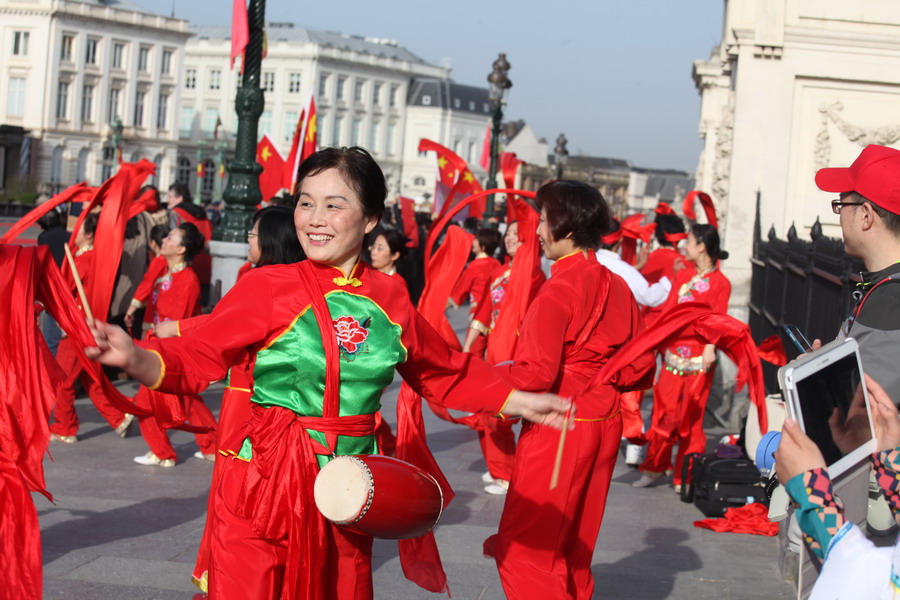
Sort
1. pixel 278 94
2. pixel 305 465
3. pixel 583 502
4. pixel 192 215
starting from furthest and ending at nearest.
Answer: pixel 278 94 < pixel 192 215 < pixel 583 502 < pixel 305 465

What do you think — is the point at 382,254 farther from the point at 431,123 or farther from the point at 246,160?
the point at 431,123

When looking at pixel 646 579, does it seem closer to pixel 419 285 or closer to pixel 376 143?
pixel 419 285

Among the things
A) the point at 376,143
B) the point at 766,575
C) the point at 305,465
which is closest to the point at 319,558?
the point at 305,465

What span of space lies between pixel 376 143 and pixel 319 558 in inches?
4692

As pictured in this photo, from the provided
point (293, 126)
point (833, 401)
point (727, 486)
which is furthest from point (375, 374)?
point (293, 126)

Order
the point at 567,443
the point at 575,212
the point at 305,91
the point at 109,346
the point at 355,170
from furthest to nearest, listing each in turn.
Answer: the point at 305,91
the point at 575,212
the point at 567,443
the point at 355,170
the point at 109,346

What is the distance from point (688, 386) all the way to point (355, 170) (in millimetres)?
5542

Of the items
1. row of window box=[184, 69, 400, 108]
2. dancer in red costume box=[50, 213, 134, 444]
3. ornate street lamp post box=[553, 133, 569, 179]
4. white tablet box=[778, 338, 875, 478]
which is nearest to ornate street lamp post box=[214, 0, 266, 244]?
dancer in red costume box=[50, 213, 134, 444]

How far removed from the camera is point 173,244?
8.87 meters

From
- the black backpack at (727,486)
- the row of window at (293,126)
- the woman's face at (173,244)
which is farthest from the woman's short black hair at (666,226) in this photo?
the row of window at (293,126)

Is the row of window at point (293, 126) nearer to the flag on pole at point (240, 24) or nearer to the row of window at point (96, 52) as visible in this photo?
the row of window at point (96, 52)

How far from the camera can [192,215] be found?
13234mm

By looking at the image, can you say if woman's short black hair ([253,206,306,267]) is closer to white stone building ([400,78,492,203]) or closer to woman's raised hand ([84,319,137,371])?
woman's raised hand ([84,319,137,371])

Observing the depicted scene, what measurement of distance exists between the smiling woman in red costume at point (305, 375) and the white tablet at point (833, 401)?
1.38 metres
